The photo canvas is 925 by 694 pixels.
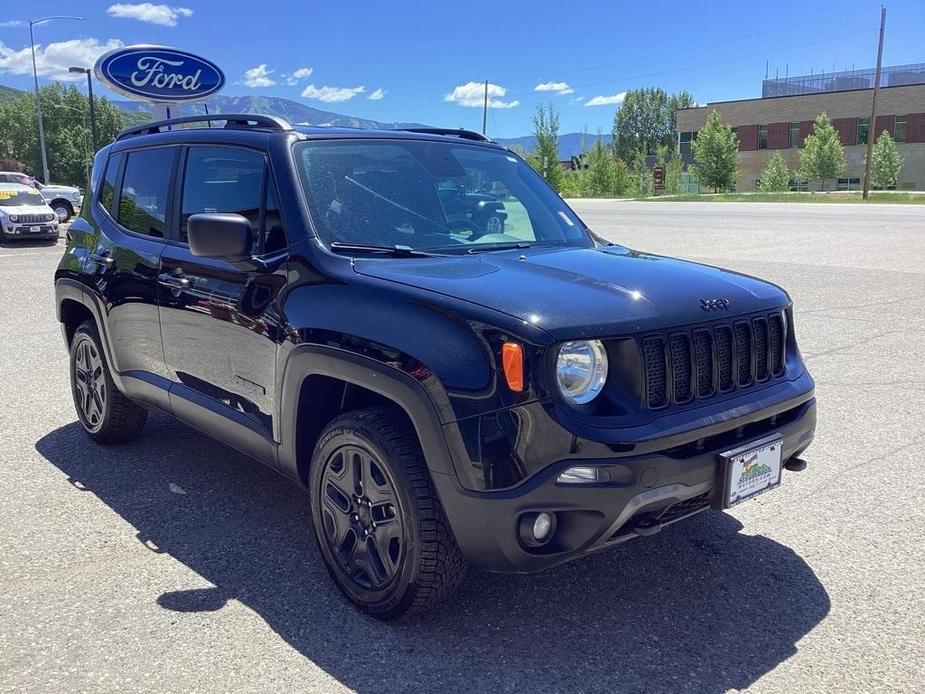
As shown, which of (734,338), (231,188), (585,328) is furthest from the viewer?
(231,188)

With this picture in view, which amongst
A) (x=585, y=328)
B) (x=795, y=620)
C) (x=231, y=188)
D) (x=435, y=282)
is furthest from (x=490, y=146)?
(x=795, y=620)

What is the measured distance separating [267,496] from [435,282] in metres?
2.01

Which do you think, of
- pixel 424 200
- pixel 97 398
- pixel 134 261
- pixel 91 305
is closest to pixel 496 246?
pixel 424 200

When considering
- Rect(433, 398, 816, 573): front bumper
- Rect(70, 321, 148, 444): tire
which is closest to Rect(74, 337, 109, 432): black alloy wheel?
Rect(70, 321, 148, 444): tire

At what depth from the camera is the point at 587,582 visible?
11.4 ft

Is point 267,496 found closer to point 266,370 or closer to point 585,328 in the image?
Result: point 266,370

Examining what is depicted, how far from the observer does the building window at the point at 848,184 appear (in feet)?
225

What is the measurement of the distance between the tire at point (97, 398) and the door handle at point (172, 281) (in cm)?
103

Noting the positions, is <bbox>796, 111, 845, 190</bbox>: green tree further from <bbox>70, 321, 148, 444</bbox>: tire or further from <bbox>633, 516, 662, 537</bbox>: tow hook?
<bbox>633, 516, 662, 537</bbox>: tow hook

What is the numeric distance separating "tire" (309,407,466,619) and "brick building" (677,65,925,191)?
2702 inches

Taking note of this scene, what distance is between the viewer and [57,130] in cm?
8388

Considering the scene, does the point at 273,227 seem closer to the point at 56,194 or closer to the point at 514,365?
the point at 514,365

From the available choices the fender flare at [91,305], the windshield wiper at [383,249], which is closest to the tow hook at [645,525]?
the windshield wiper at [383,249]

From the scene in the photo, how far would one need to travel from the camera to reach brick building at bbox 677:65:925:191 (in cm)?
6850
